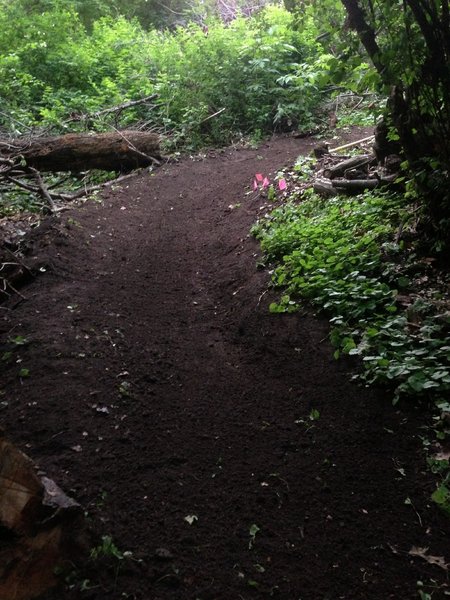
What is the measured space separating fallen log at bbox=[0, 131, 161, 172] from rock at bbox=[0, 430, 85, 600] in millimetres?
5870

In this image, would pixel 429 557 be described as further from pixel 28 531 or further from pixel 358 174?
pixel 358 174

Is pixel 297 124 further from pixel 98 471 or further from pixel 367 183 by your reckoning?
pixel 98 471

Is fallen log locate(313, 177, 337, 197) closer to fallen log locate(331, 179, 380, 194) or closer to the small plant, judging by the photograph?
fallen log locate(331, 179, 380, 194)

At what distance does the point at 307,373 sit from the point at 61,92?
34.8ft

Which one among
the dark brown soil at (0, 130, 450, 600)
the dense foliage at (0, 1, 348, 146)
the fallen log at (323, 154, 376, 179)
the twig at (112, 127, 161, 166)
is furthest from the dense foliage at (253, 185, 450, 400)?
the dense foliage at (0, 1, 348, 146)

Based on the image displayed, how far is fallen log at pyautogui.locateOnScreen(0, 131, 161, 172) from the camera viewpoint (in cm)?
776

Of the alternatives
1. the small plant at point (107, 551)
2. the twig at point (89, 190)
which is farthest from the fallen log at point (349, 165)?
the small plant at point (107, 551)

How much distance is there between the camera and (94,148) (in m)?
8.51

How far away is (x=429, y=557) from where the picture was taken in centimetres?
231

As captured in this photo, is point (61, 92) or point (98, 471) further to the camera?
point (61, 92)

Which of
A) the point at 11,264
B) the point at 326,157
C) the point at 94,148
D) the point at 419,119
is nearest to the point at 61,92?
the point at 94,148

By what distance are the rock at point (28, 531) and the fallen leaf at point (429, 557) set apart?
162 centimetres

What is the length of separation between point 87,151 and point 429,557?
7946 mm

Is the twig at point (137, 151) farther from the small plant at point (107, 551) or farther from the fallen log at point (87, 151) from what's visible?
the small plant at point (107, 551)
